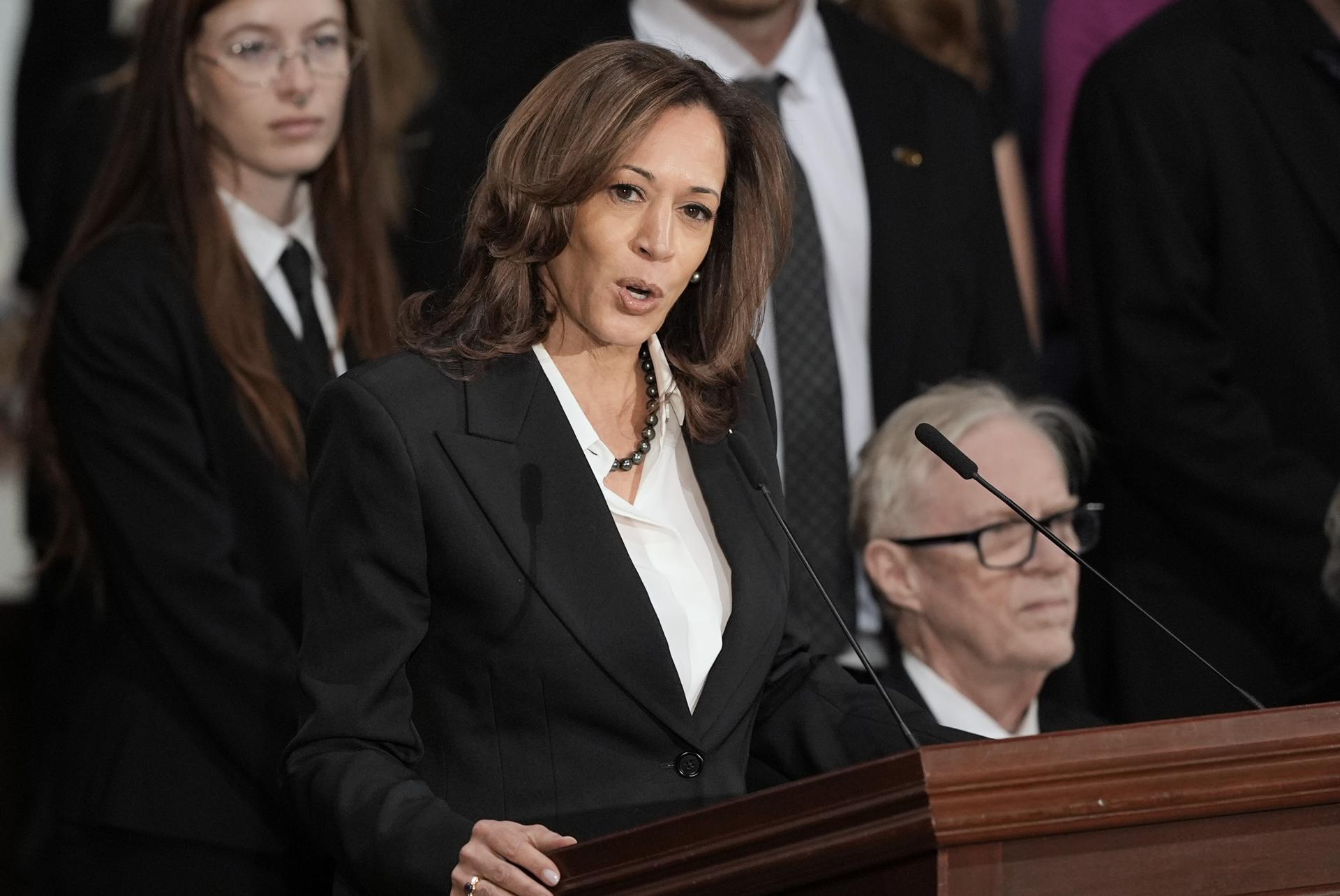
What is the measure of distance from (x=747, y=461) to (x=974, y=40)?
2136mm

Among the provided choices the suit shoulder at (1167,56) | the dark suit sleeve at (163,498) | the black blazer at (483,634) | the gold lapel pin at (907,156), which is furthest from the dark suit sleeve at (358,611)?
the suit shoulder at (1167,56)

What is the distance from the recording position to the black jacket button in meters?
2.05

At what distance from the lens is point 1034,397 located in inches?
138

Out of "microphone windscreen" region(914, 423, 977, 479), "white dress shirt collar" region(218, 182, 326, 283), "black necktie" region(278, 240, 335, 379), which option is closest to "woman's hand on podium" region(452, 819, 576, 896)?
"microphone windscreen" region(914, 423, 977, 479)

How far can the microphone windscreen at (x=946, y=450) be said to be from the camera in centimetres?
210

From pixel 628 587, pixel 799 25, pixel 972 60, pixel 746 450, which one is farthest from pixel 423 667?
pixel 972 60

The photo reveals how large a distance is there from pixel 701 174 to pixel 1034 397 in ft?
4.98

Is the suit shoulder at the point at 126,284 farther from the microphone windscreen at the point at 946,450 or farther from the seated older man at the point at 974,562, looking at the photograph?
the microphone windscreen at the point at 946,450

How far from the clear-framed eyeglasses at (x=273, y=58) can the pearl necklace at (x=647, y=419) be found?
116cm

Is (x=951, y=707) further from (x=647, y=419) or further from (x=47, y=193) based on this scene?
(x=47, y=193)

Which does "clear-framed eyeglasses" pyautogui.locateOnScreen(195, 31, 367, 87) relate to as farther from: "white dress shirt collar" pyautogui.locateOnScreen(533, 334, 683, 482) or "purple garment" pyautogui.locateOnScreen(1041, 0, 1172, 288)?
"purple garment" pyautogui.locateOnScreen(1041, 0, 1172, 288)

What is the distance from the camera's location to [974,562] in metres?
3.20

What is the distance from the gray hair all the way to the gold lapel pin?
1.37 feet

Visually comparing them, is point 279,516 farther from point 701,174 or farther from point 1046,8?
point 1046,8
